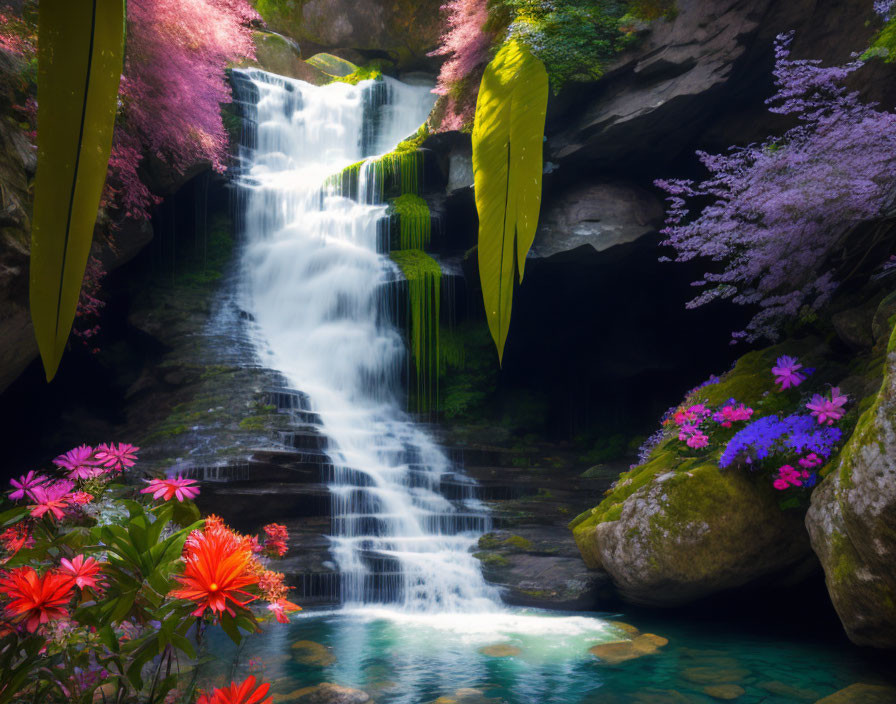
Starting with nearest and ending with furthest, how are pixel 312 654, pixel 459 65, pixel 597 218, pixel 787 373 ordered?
pixel 312 654
pixel 787 373
pixel 459 65
pixel 597 218

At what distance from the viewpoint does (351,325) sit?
1113cm

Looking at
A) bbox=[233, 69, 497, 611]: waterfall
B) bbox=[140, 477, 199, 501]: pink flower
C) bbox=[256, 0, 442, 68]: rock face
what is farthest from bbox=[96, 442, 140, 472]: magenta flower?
bbox=[256, 0, 442, 68]: rock face

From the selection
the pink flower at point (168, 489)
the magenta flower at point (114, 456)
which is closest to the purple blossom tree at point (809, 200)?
the pink flower at point (168, 489)

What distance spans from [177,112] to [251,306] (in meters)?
4.72

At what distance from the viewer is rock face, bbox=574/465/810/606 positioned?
4285 millimetres

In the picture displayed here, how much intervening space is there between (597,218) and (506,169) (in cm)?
905

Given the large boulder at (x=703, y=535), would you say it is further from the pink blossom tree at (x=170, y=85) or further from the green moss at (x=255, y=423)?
the pink blossom tree at (x=170, y=85)

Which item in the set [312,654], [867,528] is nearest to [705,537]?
[867,528]

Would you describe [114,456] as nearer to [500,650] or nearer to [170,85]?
[500,650]

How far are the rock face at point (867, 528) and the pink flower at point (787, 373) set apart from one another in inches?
56.8

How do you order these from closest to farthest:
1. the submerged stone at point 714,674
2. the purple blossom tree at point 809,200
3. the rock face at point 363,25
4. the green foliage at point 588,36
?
the submerged stone at point 714,674 < the purple blossom tree at point 809,200 < the green foliage at point 588,36 < the rock face at point 363,25

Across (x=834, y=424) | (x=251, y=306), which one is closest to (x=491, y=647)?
(x=834, y=424)

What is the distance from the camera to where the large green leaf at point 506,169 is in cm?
39

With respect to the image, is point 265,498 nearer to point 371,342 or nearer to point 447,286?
point 371,342
